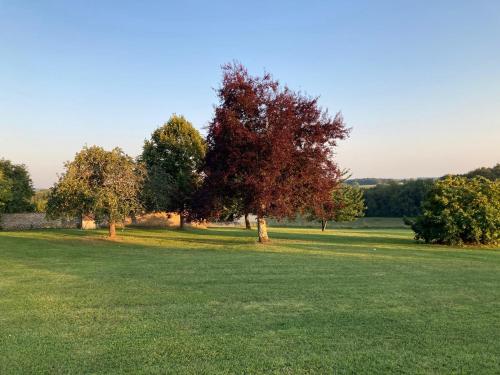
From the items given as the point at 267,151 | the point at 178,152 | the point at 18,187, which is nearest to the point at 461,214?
the point at 267,151

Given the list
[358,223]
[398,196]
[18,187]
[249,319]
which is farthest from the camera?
[398,196]

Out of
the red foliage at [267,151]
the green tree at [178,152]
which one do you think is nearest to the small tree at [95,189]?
the red foliage at [267,151]

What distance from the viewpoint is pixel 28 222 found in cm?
3772

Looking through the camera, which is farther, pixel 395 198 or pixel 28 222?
pixel 395 198

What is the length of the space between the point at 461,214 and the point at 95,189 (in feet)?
62.0

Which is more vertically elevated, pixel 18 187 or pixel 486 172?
pixel 486 172

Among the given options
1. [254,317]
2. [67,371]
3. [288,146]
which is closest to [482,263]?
[288,146]

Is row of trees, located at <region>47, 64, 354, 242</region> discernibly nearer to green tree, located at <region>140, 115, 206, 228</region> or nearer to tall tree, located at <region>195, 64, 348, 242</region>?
tall tree, located at <region>195, 64, 348, 242</region>

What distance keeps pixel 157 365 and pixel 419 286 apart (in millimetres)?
6994

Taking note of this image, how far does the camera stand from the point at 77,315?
6996 mm

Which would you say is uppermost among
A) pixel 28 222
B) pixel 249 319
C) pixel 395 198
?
pixel 395 198

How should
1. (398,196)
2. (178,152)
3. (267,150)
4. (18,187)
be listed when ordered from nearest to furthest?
(267,150) → (178,152) → (18,187) → (398,196)

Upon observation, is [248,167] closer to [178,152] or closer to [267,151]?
[267,151]

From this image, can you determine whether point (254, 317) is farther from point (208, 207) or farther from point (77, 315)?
point (208, 207)
